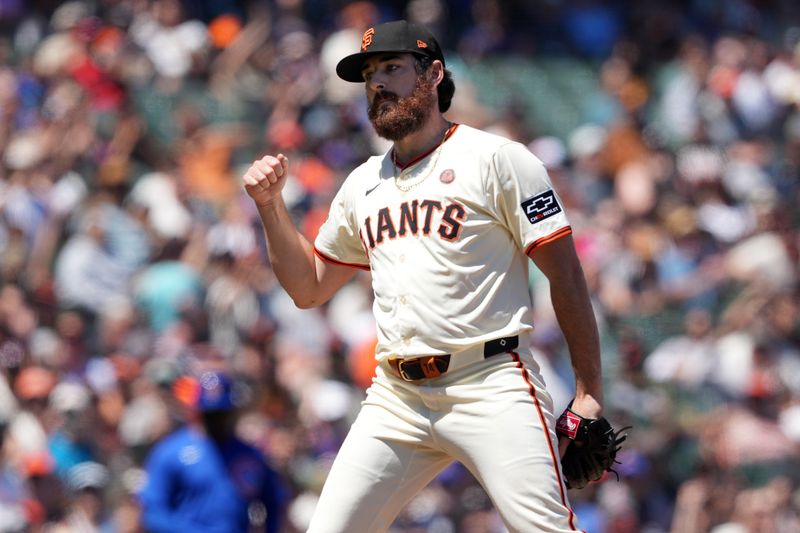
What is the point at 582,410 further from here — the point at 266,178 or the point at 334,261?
the point at 266,178

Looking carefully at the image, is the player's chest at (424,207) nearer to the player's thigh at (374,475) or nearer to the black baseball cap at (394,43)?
the black baseball cap at (394,43)

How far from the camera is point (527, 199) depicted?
4.48m

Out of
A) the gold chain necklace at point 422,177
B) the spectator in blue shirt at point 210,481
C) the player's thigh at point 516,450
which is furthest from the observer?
the spectator in blue shirt at point 210,481

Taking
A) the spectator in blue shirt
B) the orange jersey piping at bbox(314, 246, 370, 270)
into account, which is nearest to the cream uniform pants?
the orange jersey piping at bbox(314, 246, 370, 270)

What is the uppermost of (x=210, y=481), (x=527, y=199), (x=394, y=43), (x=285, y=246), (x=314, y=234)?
(x=394, y=43)

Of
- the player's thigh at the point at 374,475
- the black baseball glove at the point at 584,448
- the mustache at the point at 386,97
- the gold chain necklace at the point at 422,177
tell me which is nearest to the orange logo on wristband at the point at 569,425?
the black baseball glove at the point at 584,448

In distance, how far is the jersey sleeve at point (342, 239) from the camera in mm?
4980

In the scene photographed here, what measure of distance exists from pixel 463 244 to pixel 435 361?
1.29ft

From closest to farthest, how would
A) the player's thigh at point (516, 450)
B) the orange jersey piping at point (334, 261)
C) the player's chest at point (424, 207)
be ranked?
the player's thigh at point (516, 450) → the player's chest at point (424, 207) → the orange jersey piping at point (334, 261)

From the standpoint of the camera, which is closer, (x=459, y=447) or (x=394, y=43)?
(x=459, y=447)

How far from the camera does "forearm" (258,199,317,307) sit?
491 centimetres

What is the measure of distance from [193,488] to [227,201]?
513 cm

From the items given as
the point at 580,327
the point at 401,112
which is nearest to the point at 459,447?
the point at 580,327

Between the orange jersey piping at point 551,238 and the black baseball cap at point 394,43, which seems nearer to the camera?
the orange jersey piping at point 551,238
